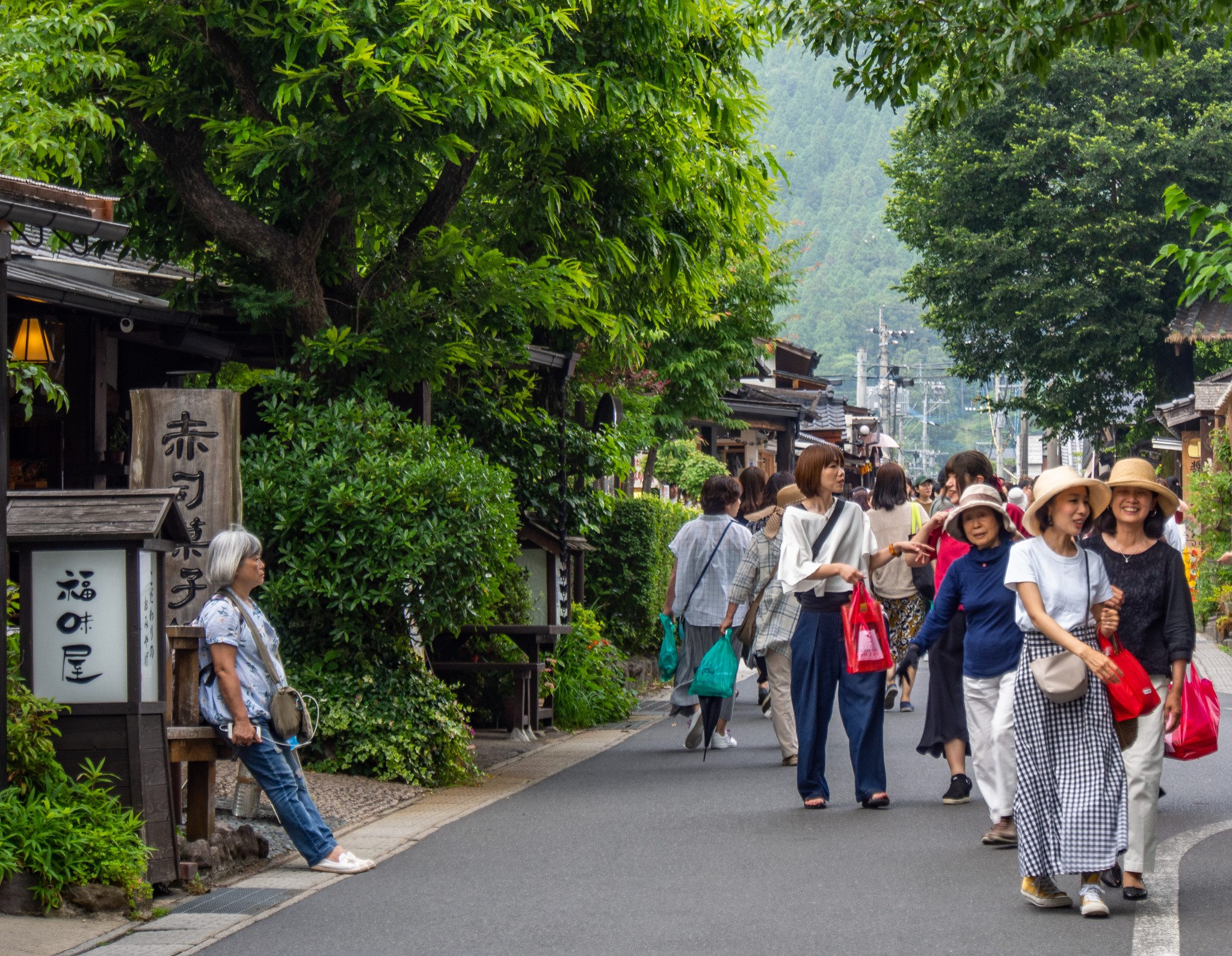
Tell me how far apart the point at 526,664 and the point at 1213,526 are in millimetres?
12387

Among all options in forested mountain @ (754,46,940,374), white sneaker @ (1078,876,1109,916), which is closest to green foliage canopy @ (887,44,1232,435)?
white sneaker @ (1078,876,1109,916)

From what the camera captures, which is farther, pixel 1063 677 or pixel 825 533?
pixel 825 533

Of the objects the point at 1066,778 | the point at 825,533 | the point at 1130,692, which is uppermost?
the point at 825,533

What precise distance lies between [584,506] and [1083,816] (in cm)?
794

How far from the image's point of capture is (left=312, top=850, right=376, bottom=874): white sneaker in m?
7.35

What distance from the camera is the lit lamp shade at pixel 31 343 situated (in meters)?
11.4

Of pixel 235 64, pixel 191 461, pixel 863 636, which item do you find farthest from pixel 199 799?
pixel 235 64

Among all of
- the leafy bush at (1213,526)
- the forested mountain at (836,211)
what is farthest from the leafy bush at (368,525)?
the forested mountain at (836,211)

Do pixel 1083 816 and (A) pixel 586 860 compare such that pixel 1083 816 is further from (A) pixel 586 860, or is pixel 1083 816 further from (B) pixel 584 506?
(B) pixel 584 506

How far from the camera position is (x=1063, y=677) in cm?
616

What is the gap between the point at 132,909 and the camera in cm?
645

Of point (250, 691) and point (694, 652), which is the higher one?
point (250, 691)

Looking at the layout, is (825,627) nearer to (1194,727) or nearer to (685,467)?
(1194,727)

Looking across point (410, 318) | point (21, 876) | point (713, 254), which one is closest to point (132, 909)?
point (21, 876)
